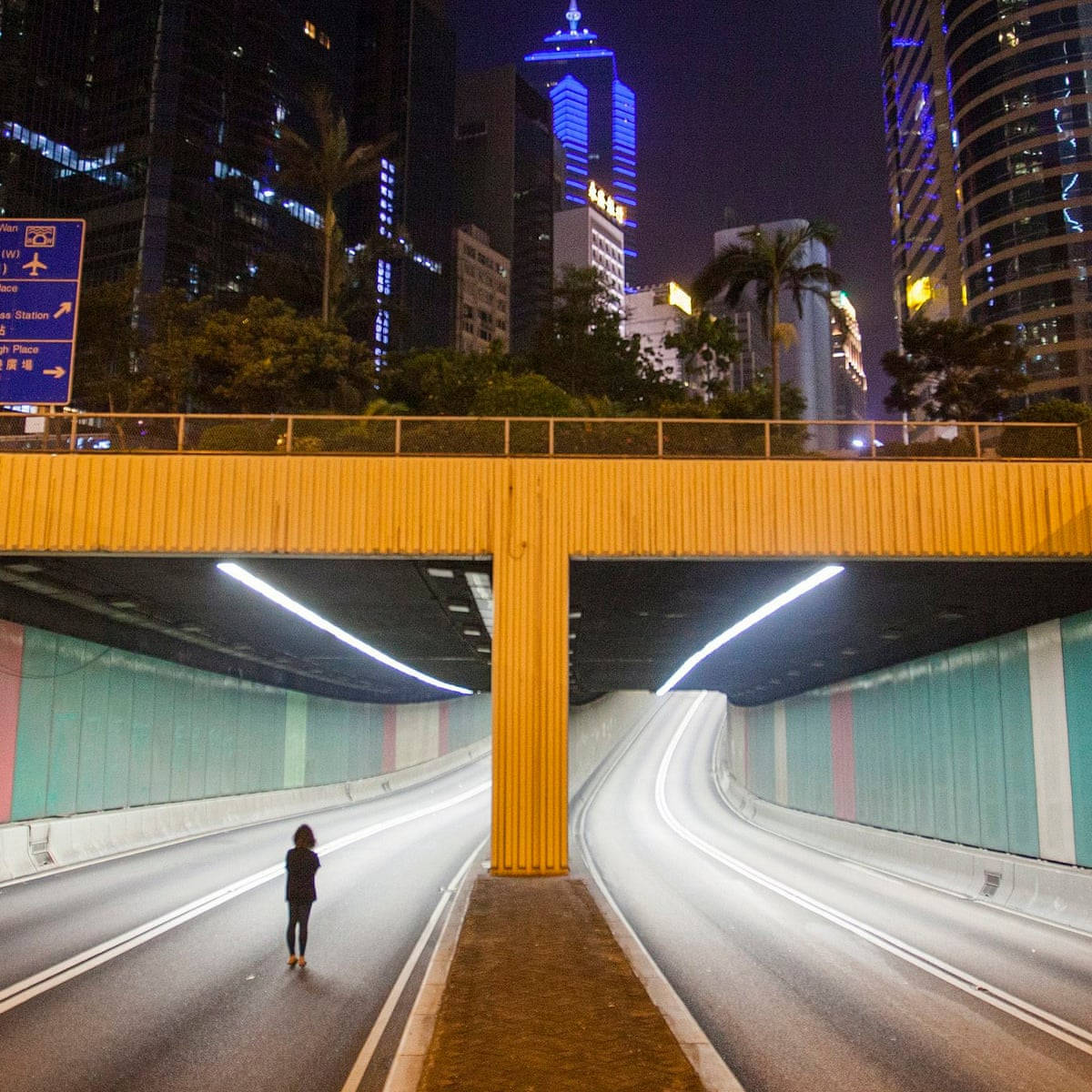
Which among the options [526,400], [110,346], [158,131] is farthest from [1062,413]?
[158,131]

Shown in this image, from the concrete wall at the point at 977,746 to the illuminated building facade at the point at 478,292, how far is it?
144748 mm

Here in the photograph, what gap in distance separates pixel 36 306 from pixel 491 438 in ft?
28.0

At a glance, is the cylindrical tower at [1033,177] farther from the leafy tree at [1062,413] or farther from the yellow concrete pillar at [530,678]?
the yellow concrete pillar at [530,678]

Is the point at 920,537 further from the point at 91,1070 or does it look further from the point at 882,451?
the point at 91,1070

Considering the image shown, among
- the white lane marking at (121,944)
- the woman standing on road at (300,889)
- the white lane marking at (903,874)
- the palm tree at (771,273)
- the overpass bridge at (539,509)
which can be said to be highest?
the palm tree at (771,273)

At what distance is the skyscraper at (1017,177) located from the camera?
10225 cm

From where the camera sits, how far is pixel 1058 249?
103m

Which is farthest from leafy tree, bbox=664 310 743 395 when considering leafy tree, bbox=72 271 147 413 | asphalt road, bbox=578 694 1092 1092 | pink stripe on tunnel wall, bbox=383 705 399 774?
asphalt road, bbox=578 694 1092 1092

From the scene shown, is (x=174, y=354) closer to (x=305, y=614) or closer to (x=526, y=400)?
(x=526, y=400)

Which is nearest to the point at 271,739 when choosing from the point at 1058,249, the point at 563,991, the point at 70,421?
the point at 70,421

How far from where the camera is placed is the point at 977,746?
2161 cm

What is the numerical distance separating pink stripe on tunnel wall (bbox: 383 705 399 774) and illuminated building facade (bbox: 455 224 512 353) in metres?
121

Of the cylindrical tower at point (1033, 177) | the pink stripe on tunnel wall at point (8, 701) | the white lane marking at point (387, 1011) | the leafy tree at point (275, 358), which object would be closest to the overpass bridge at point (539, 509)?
the white lane marking at point (387, 1011)

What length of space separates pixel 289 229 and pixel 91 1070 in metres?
138
